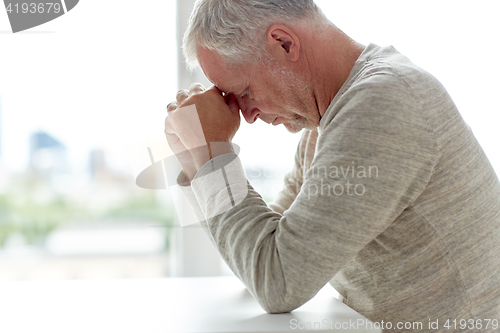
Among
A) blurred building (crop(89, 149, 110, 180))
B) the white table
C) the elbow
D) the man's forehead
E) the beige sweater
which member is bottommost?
blurred building (crop(89, 149, 110, 180))

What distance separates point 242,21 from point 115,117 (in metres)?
0.83

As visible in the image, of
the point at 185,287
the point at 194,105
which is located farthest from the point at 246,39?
the point at 185,287

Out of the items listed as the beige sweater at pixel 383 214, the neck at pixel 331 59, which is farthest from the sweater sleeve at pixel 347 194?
the neck at pixel 331 59

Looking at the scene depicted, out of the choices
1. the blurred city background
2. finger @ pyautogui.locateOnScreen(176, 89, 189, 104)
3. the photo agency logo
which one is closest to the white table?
finger @ pyautogui.locateOnScreen(176, 89, 189, 104)

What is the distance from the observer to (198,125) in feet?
2.60

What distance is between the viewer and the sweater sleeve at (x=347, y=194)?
1.97 feet

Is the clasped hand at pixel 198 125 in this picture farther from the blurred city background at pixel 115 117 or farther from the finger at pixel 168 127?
the blurred city background at pixel 115 117

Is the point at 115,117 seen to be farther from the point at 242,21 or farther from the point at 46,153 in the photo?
the point at 242,21

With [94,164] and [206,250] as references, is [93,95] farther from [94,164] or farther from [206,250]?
[206,250]

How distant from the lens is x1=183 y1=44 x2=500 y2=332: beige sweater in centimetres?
60

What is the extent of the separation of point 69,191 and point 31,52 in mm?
511

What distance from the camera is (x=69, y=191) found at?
1.48 m

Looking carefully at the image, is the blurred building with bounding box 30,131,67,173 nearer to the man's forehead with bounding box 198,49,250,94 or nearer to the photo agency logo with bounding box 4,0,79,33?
the photo agency logo with bounding box 4,0,79,33

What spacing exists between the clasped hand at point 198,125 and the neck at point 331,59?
0.19 metres
